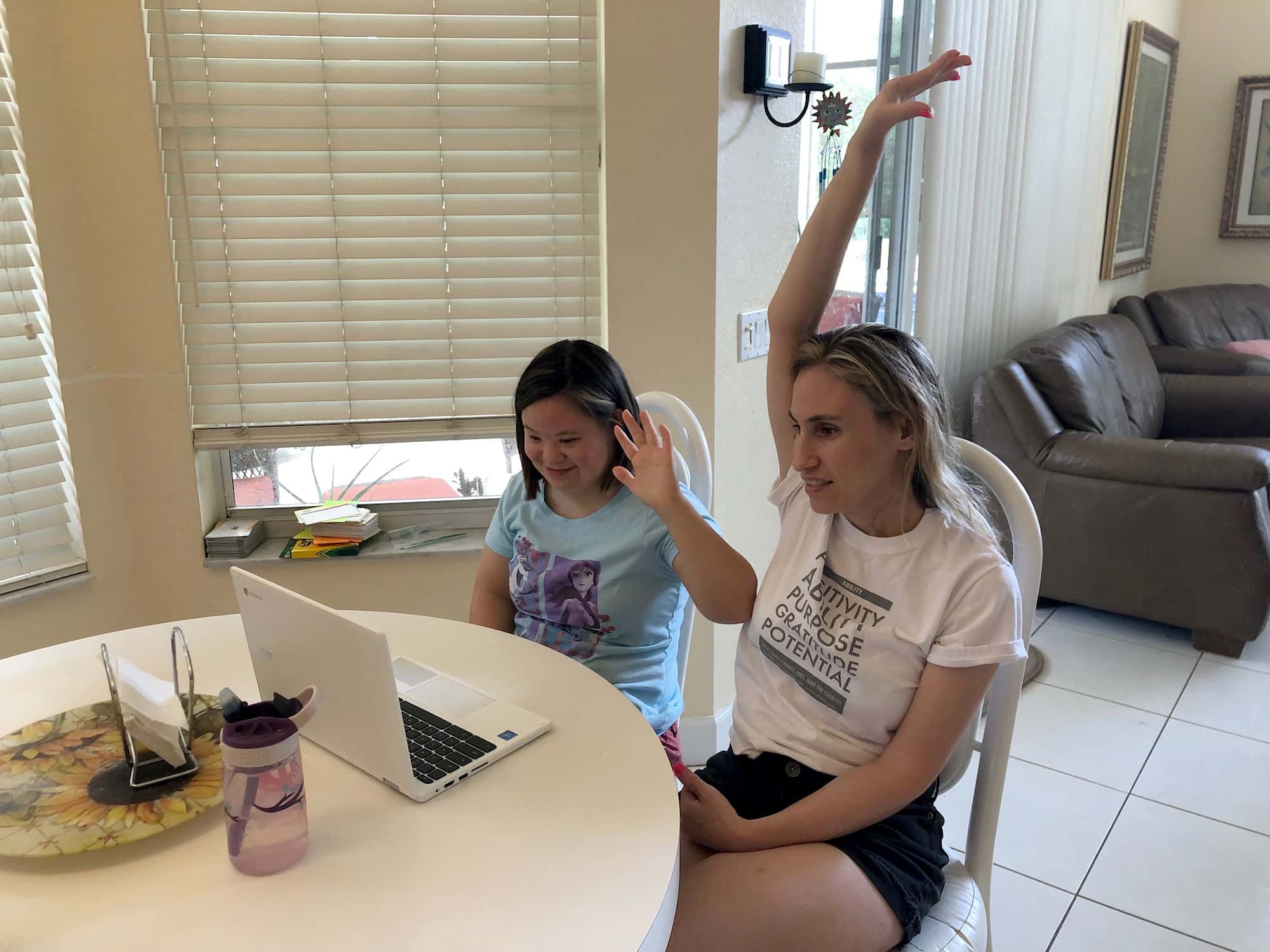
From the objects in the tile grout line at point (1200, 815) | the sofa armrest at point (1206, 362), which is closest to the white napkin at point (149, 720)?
the tile grout line at point (1200, 815)

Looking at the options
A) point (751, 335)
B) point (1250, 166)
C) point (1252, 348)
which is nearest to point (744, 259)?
point (751, 335)

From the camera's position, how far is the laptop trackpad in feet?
3.72

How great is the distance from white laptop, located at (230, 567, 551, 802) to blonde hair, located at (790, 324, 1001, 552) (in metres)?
0.57

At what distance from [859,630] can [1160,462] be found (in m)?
2.29

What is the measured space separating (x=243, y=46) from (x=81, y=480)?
996 mm

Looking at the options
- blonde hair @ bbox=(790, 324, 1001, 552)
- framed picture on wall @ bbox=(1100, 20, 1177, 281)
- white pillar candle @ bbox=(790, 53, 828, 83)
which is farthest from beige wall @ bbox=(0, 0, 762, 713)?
framed picture on wall @ bbox=(1100, 20, 1177, 281)

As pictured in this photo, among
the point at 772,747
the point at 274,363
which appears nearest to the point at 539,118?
the point at 274,363

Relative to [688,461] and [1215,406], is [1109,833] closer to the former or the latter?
[688,461]

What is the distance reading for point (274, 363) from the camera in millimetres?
2084

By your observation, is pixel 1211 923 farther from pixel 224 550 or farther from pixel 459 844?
pixel 224 550

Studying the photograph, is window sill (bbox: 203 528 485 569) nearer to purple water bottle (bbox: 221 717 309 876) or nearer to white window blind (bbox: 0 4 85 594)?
white window blind (bbox: 0 4 85 594)

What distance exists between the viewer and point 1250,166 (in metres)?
4.97

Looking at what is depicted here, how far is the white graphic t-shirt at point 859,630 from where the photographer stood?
3.62 feet

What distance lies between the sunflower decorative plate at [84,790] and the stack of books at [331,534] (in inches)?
40.3
